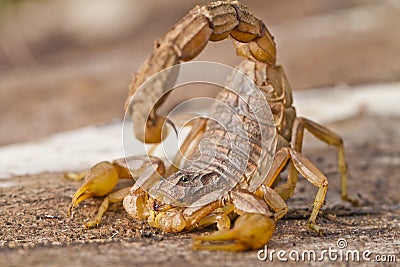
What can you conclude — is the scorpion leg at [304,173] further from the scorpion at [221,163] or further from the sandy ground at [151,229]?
the sandy ground at [151,229]

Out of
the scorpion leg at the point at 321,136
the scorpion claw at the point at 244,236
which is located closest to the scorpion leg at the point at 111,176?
the scorpion claw at the point at 244,236

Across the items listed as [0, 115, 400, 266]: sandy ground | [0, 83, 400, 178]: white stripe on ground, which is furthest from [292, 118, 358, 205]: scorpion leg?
[0, 83, 400, 178]: white stripe on ground

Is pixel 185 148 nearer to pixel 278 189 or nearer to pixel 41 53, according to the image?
pixel 278 189

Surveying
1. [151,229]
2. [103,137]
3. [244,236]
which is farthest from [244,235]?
[103,137]

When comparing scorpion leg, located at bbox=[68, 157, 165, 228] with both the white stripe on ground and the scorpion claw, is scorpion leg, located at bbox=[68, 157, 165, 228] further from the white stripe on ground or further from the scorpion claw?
the white stripe on ground

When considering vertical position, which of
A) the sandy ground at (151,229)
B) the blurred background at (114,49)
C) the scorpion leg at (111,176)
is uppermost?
the blurred background at (114,49)

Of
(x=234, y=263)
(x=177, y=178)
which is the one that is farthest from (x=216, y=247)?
(x=177, y=178)
